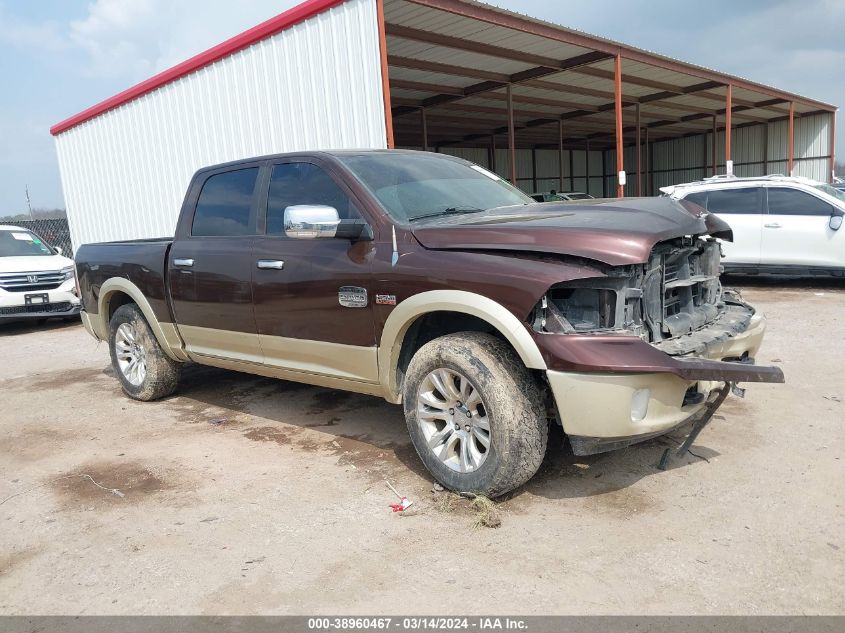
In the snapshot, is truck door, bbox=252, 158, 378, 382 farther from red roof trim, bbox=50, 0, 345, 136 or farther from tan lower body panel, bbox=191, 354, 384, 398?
red roof trim, bbox=50, 0, 345, 136

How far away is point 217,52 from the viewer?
408 inches

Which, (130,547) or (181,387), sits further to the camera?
(181,387)

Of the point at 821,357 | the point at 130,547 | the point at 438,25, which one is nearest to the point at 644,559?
the point at 130,547

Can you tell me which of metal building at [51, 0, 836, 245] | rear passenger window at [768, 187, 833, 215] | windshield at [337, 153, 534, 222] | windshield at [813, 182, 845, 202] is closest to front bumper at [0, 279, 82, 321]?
metal building at [51, 0, 836, 245]

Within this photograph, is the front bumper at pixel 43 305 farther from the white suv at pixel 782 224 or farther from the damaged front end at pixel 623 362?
the white suv at pixel 782 224

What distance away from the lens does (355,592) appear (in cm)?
282

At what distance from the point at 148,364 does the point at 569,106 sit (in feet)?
61.6

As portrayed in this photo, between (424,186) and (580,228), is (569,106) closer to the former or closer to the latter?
(424,186)

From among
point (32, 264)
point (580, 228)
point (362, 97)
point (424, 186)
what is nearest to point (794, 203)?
point (362, 97)

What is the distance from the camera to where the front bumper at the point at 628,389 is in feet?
10.2

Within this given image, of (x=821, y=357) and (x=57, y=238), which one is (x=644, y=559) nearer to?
(x=821, y=357)

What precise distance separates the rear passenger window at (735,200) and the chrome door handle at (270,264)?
8.41 meters

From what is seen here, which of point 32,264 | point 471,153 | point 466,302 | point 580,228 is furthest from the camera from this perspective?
point 471,153

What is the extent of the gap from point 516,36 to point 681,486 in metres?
10.5
